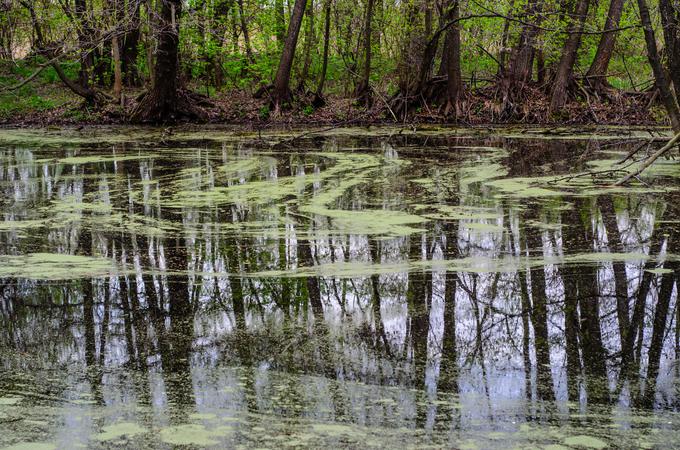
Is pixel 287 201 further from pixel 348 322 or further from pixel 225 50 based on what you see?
pixel 225 50

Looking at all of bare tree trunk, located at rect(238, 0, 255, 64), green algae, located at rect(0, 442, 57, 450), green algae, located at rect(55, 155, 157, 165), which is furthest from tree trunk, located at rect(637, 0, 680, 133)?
bare tree trunk, located at rect(238, 0, 255, 64)

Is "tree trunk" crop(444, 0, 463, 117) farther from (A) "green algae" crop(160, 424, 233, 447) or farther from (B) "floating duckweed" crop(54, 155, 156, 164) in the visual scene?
(A) "green algae" crop(160, 424, 233, 447)

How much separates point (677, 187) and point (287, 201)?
3.71m

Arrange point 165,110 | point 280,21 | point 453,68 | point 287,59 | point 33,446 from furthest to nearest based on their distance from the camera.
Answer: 1. point 280,21
2. point 287,59
3. point 453,68
4. point 165,110
5. point 33,446

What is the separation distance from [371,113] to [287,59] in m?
2.12

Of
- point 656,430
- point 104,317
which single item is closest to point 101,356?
point 104,317

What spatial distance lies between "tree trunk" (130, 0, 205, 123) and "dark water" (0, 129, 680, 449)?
23.0ft

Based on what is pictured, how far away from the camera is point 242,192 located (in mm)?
7062

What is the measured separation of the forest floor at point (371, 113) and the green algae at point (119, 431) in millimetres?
12057

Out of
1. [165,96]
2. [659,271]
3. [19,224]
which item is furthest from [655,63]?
[165,96]

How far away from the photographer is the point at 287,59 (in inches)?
612

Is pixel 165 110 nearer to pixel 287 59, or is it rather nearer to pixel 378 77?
pixel 287 59

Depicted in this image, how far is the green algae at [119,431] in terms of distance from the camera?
2.31 meters

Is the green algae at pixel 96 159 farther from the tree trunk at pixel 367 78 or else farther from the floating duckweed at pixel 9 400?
the tree trunk at pixel 367 78
